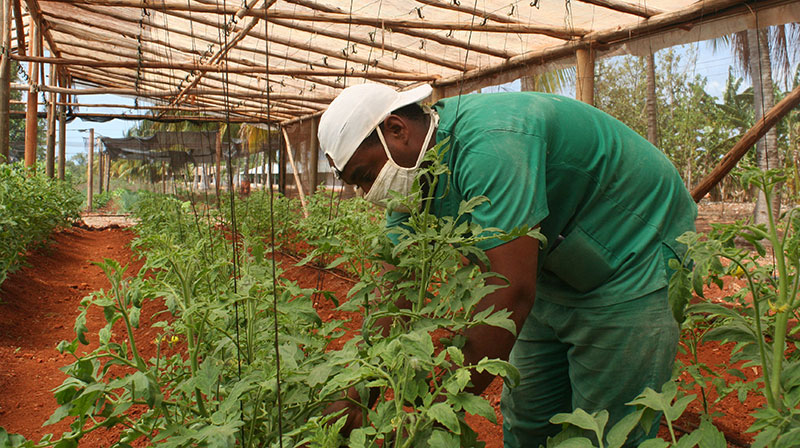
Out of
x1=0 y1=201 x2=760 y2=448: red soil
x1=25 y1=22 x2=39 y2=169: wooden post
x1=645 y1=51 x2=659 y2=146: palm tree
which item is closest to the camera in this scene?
x1=0 y1=201 x2=760 y2=448: red soil

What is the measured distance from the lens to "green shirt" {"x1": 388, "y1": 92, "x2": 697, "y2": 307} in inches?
56.5

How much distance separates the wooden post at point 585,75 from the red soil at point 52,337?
2204 millimetres

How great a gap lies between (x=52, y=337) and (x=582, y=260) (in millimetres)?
4062

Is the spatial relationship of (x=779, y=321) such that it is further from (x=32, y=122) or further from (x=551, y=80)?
(x=32, y=122)

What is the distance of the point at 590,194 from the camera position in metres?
1.55

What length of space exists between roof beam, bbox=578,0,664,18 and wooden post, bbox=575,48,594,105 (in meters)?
0.64

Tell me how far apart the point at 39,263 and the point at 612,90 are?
6350 mm

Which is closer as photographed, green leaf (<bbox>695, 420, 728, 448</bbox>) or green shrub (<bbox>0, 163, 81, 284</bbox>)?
green leaf (<bbox>695, 420, 728, 448</bbox>)

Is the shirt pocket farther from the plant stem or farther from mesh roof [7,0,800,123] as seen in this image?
mesh roof [7,0,800,123]

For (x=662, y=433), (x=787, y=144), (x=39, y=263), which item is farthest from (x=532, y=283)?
(x=39, y=263)

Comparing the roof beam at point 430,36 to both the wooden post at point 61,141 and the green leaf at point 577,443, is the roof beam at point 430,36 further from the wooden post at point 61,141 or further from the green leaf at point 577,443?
the wooden post at point 61,141

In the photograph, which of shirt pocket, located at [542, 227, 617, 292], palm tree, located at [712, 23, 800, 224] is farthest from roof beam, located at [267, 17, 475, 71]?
shirt pocket, located at [542, 227, 617, 292]

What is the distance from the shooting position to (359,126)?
1.49 meters

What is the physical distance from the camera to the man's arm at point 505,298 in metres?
1.20
